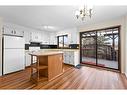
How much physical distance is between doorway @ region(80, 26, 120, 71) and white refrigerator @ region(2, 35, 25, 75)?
3206 millimetres

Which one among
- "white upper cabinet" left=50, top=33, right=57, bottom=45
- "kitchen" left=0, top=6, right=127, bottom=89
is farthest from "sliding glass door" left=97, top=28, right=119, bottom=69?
"white upper cabinet" left=50, top=33, right=57, bottom=45

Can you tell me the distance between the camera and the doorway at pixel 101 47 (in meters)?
4.46

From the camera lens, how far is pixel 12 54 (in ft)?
13.0

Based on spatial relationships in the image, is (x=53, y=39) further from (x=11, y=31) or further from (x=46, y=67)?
(x=46, y=67)

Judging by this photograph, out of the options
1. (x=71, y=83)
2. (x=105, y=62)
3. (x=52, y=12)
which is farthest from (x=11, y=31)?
(x=105, y=62)

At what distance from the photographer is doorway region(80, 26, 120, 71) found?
446 cm

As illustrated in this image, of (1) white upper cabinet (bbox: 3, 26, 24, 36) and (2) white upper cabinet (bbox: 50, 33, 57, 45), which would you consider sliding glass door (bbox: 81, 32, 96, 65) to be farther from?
(1) white upper cabinet (bbox: 3, 26, 24, 36)

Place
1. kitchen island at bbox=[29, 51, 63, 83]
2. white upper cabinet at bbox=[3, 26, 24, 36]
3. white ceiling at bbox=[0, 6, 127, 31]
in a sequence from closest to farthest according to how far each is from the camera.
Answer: white ceiling at bbox=[0, 6, 127, 31] < kitchen island at bbox=[29, 51, 63, 83] < white upper cabinet at bbox=[3, 26, 24, 36]

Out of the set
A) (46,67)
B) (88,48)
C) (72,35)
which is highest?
(72,35)

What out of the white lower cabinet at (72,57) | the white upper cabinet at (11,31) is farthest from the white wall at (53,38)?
the white upper cabinet at (11,31)

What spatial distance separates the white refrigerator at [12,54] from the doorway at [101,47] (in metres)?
3.21

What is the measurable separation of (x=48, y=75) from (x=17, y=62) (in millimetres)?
1744

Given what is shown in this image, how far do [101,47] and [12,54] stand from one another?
161 inches
